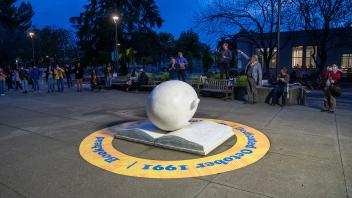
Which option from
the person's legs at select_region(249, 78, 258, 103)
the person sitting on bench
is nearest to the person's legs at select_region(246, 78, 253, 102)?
the person's legs at select_region(249, 78, 258, 103)

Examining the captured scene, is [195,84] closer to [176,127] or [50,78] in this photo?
[176,127]

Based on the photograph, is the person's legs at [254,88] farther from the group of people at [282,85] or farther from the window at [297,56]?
the window at [297,56]

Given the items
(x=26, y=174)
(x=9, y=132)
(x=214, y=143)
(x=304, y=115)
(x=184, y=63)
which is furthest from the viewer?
(x=184, y=63)

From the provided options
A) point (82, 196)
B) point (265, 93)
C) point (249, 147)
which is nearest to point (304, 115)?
point (265, 93)

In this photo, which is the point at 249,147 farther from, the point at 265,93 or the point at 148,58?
the point at 148,58

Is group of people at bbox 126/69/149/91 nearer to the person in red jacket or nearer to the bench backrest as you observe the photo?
the bench backrest

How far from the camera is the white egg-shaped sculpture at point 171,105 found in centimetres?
564

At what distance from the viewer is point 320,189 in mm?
3744

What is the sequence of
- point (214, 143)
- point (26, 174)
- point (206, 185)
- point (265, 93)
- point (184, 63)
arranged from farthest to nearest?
point (184, 63)
point (265, 93)
point (214, 143)
point (26, 174)
point (206, 185)

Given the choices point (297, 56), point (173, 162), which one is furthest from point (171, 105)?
point (297, 56)

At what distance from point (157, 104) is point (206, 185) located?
2.32 metres

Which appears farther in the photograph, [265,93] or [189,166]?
[265,93]

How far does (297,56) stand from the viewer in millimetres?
25359

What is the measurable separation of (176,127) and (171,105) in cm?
61
